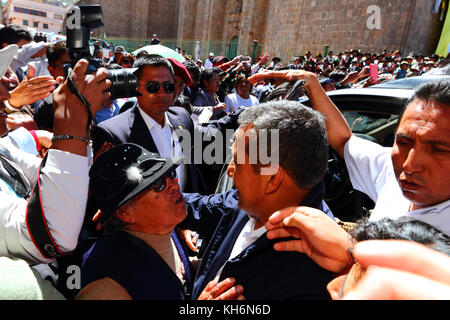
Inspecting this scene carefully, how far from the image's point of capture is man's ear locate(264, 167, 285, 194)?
4.18 feet

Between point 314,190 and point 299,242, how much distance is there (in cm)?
36

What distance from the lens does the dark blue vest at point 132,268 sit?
1203mm

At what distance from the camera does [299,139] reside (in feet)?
4.00

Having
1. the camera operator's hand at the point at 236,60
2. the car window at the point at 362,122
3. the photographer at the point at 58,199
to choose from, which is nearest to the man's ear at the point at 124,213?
A: the photographer at the point at 58,199

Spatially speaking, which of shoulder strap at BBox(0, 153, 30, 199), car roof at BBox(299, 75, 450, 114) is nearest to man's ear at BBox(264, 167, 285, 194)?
shoulder strap at BBox(0, 153, 30, 199)

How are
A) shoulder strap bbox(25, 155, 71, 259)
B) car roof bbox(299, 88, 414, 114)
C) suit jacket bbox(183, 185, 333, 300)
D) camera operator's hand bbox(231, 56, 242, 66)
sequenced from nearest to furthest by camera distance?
shoulder strap bbox(25, 155, 71, 259) → suit jacket bbox(183, 185, 333, 300) → car roof bbox(299, 88, 414, 114) → camera operator's hand bbox(231, 56, 242, 66)

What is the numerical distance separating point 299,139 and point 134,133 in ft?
5.05

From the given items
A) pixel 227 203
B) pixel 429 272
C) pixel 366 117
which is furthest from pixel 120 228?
pixel 366 117

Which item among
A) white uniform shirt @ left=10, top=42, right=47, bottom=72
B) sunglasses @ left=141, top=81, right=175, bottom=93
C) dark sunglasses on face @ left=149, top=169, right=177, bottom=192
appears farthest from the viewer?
white uniform shirt @ left=10, top=42, right=47, bottom=72

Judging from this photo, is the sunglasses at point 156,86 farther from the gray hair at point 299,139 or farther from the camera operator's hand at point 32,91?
the gray hair at point 299,139

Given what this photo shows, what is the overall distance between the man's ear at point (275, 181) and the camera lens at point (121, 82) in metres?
0.78

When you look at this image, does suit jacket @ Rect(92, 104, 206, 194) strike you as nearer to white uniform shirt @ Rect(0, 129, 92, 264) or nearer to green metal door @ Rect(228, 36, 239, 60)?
white uniform shirt @ Rect(0, 129, 92, 264)

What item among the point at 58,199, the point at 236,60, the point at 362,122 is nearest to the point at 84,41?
the point at 58,199

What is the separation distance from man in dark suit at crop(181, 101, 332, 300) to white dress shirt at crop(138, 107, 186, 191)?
1.21 metres
